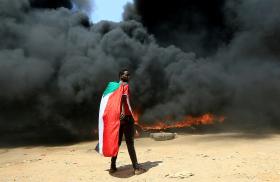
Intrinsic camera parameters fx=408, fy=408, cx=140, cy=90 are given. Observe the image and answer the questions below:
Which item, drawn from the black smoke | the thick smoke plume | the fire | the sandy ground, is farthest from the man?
the black smoke

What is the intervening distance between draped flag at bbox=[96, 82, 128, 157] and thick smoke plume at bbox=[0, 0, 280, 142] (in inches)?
293

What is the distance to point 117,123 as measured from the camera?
6.43 m

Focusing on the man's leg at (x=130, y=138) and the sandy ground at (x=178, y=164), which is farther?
the man's leg at (x=130, y=138)

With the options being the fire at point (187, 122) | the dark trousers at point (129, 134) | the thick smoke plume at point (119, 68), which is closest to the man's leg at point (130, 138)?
the dark trousers at point (129, 134)

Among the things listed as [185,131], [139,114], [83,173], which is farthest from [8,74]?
[83,173]

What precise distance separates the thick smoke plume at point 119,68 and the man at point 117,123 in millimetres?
7498

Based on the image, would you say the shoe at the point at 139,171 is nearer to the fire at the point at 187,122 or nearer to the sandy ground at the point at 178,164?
the sandy ground at the point at 178,164

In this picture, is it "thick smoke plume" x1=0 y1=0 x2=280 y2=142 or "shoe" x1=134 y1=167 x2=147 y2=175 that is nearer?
"shoe" x1=134 y1=167 x2=147 y2=175

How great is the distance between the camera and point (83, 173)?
6.79m

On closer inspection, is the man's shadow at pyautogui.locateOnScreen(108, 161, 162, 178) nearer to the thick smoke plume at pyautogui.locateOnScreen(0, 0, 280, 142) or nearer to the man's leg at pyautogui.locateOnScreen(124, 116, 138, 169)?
the man's leg at pyautogui.locateOnScreen(124, 116, 138, 169)

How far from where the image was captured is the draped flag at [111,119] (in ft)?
21.1

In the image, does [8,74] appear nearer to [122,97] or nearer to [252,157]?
[122,97]

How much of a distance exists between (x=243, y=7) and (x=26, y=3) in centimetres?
835

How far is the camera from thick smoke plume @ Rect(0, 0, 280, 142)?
13.9 meters
